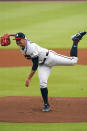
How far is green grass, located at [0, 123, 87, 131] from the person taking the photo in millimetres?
9055

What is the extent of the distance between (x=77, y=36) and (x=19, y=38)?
1.64m

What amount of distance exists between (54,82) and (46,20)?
1107 cm

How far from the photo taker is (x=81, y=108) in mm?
10453

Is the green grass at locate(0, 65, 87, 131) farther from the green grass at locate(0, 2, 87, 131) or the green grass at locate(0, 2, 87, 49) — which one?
the green grass at locate(0, 2, 87, 49)

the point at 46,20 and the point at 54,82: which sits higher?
the point at 54,82

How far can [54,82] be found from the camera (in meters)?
13.2

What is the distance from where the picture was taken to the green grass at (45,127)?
9.05 metres

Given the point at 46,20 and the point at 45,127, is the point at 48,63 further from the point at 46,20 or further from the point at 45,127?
the point at 46,20

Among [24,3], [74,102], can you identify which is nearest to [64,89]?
[74,102]

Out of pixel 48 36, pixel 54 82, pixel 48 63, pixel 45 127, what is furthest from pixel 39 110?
pixel 48 36

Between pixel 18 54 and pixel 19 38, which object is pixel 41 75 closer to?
pixel 19 38

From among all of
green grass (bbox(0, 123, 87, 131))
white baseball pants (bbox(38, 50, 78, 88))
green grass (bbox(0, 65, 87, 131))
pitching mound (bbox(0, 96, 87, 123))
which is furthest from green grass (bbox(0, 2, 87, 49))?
green grass (bbox(0, 123, 87, 131))

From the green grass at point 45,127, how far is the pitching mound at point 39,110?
243 mm

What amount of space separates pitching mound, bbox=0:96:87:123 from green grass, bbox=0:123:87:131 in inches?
9.5
